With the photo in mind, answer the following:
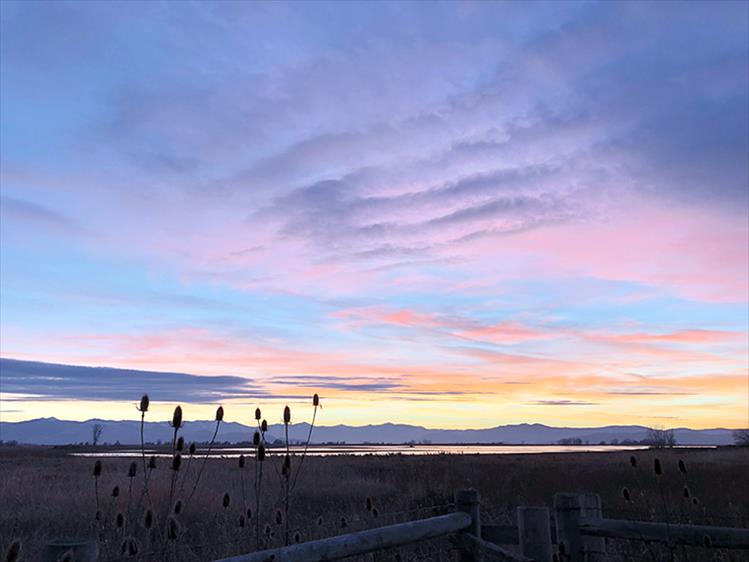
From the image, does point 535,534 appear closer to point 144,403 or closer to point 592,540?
point 592,540

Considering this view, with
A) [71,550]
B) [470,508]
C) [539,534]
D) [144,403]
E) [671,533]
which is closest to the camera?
[71,550]

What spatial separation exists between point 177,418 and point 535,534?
2981 mm

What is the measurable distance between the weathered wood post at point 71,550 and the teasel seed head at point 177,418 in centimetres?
134

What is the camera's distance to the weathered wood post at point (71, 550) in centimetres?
273

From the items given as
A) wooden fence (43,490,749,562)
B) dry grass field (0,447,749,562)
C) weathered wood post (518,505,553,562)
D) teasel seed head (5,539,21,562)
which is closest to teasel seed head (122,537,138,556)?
teasel seed head (5,539,21,562)

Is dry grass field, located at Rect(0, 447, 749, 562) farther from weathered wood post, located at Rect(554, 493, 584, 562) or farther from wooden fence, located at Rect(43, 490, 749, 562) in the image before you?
weathered wood post, located at Rect(554, 493, 584, 562)

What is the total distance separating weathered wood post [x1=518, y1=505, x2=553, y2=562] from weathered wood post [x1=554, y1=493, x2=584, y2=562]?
28 centimetres

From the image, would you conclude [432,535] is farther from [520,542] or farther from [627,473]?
[627,473]

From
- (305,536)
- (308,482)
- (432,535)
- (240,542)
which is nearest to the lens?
(432,535)

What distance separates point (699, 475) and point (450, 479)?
39.2 ft

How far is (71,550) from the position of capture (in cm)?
273

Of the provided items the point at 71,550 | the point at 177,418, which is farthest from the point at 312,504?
the point at 71,550

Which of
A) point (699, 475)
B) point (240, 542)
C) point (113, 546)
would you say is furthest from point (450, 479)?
point (240, 542)

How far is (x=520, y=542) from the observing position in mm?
5145
